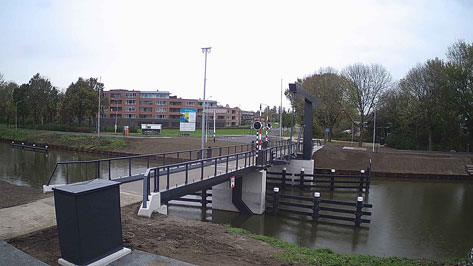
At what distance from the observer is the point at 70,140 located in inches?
2188

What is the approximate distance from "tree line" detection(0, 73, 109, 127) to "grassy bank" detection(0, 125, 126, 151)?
26.0 feet

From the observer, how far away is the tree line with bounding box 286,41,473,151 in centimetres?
4328

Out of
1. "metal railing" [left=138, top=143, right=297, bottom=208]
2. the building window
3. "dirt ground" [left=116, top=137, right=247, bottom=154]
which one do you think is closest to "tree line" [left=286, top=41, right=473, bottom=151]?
"dirt ground" [left=116, top=137, right=247, bottom=154]

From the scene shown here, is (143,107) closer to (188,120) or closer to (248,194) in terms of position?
(188,120)

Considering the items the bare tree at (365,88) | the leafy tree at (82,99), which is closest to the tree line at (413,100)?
the bare tree at (365,88)

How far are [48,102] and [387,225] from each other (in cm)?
7914

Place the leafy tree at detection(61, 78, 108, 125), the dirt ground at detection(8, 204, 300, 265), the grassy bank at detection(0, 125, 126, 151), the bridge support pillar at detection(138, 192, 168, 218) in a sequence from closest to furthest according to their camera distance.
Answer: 1. the dirt ground at detection(8, 204, 300, 265)
2. the bridge support pillar at detection(138, 192, 168, 218)
3. the grassy bank at detection(0, 125, 126, 151)
4. the leafy tree at detection(61, 78, 108, 125)

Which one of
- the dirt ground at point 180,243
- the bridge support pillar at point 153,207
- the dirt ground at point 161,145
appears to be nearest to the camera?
the dirt ground at point 180,243

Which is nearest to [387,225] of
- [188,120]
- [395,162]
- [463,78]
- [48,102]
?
[395,162]

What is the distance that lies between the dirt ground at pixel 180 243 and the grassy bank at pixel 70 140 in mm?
43206

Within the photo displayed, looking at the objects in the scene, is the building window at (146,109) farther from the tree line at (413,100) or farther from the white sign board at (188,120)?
the tree line at (413,100)

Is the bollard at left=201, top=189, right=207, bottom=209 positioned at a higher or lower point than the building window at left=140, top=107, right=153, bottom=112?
lower

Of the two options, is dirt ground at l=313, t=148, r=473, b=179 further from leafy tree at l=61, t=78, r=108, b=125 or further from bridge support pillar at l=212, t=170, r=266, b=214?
leafy tree at l=61, t=78, r=108, b=125

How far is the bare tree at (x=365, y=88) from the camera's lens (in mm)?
50469
